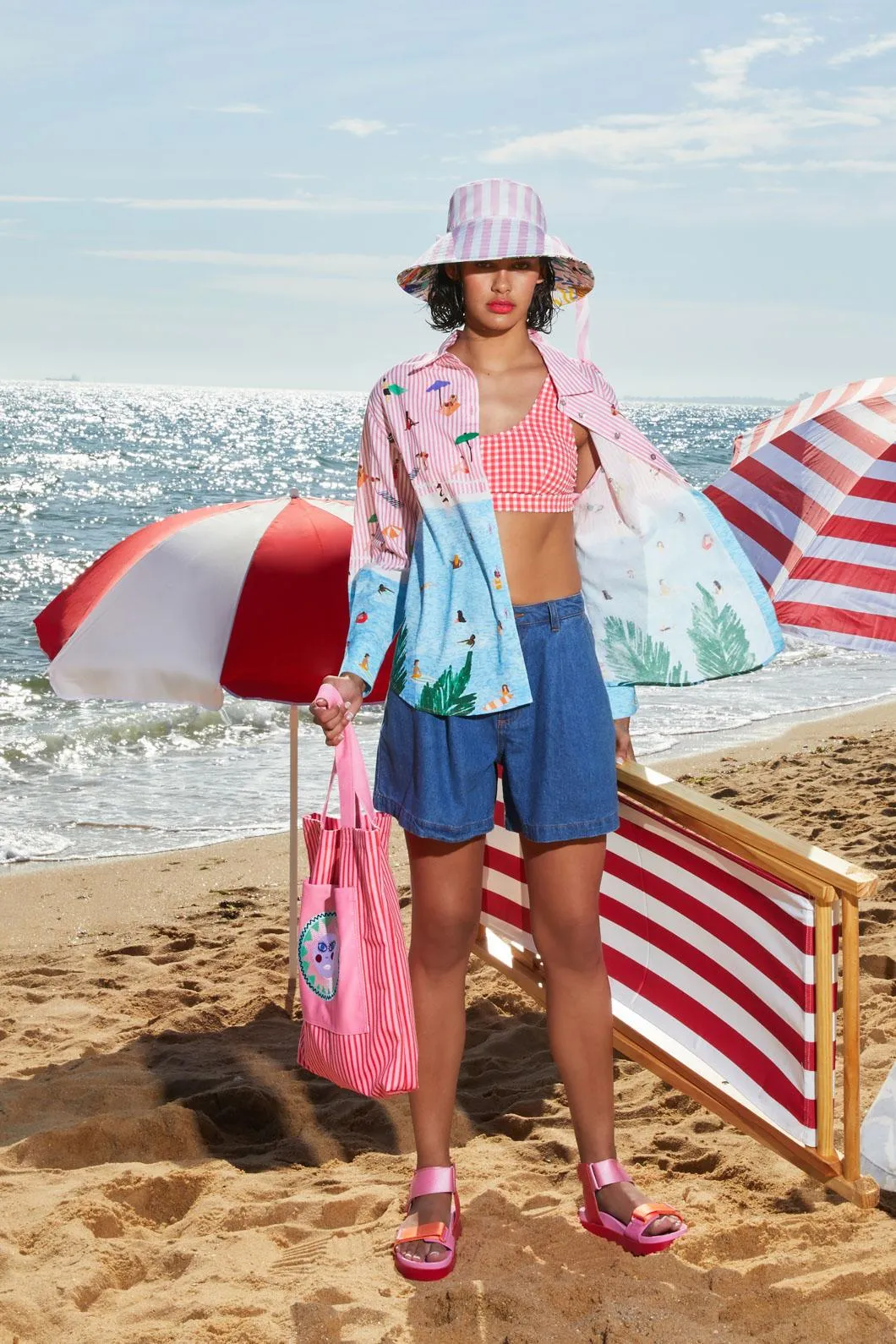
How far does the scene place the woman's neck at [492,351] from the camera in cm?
259

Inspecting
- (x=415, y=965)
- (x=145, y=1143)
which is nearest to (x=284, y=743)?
(x=145, y=1143)

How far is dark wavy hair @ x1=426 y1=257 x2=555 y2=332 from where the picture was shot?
2654mm

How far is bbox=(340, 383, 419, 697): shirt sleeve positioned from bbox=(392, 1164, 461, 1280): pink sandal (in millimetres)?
998

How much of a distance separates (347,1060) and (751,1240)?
2.91ft

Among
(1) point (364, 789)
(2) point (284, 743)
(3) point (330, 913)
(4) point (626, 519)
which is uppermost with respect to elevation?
(4) point (626, 519)

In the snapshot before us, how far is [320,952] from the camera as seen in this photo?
8.39 ft

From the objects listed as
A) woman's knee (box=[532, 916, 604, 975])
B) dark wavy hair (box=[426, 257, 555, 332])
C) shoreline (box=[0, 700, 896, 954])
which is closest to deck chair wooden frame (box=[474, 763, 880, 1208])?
woman's knee (box=[532, 916, 604, 975])

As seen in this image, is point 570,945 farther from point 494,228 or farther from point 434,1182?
point 494,228

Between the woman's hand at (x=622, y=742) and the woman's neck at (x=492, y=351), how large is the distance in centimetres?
79

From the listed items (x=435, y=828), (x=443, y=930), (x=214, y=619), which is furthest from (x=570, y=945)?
(x=214, y=619)

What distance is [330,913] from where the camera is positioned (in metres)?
2.56

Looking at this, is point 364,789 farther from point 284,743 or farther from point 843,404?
point 284,743

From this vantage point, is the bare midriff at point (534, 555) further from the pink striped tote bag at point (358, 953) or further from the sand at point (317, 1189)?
the sand at point (317, 1189)

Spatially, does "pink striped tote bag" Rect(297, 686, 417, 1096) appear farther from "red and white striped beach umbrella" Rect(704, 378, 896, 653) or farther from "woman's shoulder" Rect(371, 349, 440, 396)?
"red and white striped beach umbrella" Rect(704, 378, 896, 653)
